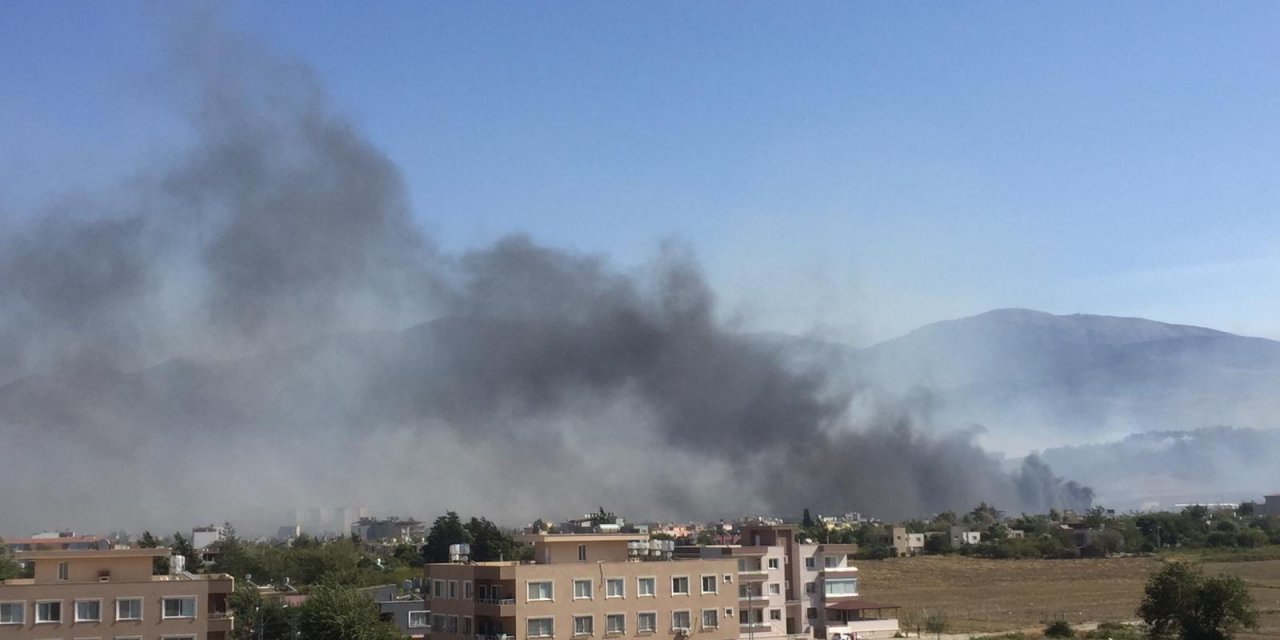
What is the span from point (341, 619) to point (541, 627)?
23.0 feet

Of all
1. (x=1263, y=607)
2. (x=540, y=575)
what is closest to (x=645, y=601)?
(x=540, y=575)

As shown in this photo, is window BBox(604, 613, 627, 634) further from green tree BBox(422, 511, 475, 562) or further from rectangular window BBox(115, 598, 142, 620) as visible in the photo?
green tree BBox(422, 511, 475, 562)

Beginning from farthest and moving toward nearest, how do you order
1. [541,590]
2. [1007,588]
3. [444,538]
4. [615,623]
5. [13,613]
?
[444,538], [1007,588], [615,623], [541,590], [13,613]

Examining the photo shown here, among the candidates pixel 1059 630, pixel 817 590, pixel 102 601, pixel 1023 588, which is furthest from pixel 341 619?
pixel 1023 588

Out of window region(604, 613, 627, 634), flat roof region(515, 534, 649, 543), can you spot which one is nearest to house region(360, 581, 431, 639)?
flat roof region(515, 534, 649, 543)

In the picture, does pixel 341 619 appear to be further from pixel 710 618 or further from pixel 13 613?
pixel 710 618

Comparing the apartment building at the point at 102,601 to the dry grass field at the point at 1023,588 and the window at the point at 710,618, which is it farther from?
the dry grass field at the point at 1023,588

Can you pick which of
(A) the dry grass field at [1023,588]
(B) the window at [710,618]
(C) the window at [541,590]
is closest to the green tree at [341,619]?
(C) the window at [541,590]

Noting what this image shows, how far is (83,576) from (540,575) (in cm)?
1542

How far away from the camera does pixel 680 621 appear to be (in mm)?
48625

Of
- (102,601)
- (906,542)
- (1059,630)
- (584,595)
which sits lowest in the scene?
(1059,630)

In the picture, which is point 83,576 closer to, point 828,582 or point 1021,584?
point 828,582

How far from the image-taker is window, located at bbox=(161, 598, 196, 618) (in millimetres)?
41375

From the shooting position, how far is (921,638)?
59.7m
